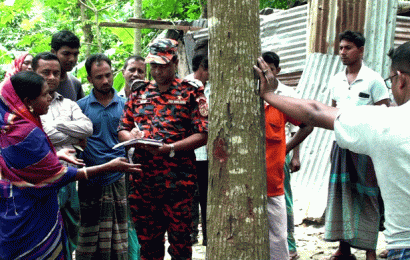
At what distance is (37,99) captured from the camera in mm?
3662

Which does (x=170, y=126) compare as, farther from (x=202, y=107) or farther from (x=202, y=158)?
(x=202, y=158)

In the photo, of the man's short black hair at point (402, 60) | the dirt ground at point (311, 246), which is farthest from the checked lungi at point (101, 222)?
the man's short black hair at point (402, 60)

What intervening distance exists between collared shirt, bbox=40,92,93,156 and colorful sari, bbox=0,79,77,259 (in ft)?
2.33

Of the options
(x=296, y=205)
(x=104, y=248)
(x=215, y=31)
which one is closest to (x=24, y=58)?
(x=104, y=248)

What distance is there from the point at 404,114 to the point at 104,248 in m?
3.23

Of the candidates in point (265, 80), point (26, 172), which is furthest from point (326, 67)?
point (26, 172)

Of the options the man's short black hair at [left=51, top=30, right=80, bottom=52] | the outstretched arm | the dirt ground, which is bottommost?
the dirt ground

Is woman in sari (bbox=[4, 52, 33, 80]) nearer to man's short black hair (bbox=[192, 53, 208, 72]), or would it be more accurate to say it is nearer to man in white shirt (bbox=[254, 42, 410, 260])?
man's short black hair (bbox=[192, 53, 208, 72])

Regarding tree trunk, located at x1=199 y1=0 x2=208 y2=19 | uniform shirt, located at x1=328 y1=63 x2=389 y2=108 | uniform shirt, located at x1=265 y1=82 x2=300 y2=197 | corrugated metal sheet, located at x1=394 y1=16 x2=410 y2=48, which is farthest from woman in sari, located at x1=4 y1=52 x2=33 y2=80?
tree trunk, located at x1=199 y1=0 x2=208 y2=19

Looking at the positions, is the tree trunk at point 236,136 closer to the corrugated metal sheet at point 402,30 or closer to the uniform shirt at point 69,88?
the uniform shirt at point 69,88

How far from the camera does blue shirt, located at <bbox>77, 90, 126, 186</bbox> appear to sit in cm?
491

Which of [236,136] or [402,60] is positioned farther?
[236,136]

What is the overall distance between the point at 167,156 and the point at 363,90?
2278mm

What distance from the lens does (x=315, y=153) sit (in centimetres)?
777
